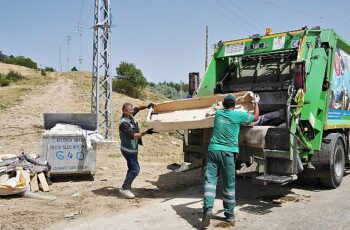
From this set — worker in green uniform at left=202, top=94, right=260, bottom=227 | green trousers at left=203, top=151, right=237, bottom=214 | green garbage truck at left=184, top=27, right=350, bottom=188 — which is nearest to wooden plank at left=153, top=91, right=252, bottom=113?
green garbage truck at left=184, top=27, right=350, bottom=188

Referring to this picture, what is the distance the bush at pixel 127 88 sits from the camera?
35.1 metres

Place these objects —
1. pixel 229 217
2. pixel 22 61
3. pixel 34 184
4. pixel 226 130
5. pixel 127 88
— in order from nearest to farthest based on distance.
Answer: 1. pixel 229 217
2. pixel 226 130
3. pixel 34 184
4. pixel 127 88
5. pixel 22 61

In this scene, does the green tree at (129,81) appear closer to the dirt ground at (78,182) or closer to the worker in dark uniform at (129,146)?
the dirt ground at (78,182)

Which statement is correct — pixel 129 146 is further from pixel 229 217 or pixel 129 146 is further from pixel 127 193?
pixel 229 217

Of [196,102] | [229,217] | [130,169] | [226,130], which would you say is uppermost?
[196,102]

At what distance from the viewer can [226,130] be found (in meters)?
5.29

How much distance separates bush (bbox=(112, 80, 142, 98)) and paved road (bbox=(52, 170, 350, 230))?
92.7 feet

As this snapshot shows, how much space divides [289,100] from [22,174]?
4.14 m

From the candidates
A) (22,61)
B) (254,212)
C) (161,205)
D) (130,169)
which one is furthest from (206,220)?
(22,61)

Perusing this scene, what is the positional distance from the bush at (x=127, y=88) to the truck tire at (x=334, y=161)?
28.0m

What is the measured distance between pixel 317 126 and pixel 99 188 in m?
3.68

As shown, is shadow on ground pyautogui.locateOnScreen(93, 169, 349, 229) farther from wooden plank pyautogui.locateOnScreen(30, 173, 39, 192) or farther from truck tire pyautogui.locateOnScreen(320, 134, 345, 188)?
wooden plank pyautogui.locateOnScreen(30, 173, 39, 192)

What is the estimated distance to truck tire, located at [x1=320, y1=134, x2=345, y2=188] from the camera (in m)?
6.93

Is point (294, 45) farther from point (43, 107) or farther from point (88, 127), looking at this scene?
point (43, 107)
